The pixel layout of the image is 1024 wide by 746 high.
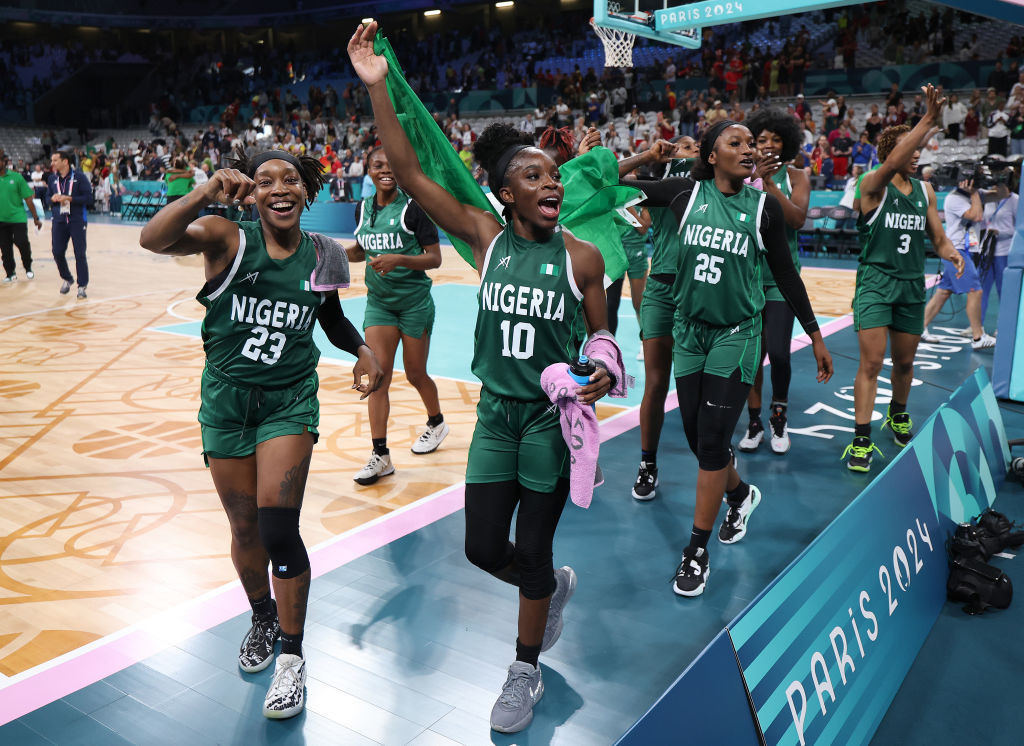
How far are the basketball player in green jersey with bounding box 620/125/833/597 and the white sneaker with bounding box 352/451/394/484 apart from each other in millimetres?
2114

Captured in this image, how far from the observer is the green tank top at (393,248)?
5281 millimetres

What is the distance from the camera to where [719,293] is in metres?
3.94

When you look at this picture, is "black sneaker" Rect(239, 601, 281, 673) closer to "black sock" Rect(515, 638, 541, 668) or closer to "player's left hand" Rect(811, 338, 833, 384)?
"black sock" Rect(515, 638, 541, 668)

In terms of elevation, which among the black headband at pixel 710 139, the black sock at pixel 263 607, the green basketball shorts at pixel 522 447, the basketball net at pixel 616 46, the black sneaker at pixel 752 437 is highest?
the basketball net at pixel 616 46

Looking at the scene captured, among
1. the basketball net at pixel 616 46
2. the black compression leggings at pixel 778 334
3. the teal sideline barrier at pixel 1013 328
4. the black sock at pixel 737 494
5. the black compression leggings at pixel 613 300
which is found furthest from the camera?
the basketball net at pixel 616 46

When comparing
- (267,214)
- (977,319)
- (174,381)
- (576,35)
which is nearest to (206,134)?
(576,35)

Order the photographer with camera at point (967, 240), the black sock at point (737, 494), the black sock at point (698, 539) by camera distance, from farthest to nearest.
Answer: the photographer with camera at point (967, 240) < the black sock at point (737, 494) < the black sock at point (698, 539)

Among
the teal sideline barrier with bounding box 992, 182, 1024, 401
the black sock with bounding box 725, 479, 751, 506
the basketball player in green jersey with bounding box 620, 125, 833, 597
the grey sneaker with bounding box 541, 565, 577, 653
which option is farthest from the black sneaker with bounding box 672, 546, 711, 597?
the teal sideline barrier with bounding box 992, 182, 1024, 401

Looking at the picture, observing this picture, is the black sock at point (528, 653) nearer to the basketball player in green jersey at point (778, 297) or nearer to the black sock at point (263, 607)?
the black sock at point (263, 607)

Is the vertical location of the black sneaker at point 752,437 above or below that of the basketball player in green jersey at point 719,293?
below

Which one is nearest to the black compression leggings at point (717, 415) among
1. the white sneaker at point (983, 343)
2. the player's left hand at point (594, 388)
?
the player's left hand at point (594, 388)

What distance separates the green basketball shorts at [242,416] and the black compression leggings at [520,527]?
28.5 inches

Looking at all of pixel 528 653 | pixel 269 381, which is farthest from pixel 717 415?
pixel 269 381

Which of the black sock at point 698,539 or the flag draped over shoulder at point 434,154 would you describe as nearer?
the flag draped over shoulder at point 434,154
